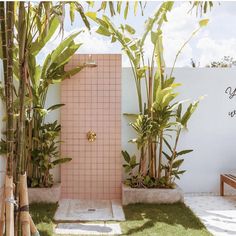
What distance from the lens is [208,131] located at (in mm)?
7125

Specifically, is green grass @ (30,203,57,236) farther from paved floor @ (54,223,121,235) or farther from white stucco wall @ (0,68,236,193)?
white stucco wall @ (0,68,236,193)

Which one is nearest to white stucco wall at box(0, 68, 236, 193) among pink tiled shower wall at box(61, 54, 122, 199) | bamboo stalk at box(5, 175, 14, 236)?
pink tiled shower wall at box(61, 54, 122, 199)

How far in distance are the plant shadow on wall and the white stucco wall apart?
1.08 feet

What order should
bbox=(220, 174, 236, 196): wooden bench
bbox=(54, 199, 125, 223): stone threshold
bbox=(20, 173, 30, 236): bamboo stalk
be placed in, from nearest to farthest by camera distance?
bbox=(20, 173, 30, 236): bamboo stalk → bbox=(54, 199, 125, 223): stone threshold → bbox=(220, 174, 236, 196): wooden bench

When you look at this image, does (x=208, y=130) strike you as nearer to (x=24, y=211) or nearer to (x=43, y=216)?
(x=43, y=216)

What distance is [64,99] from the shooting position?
21.9 ft

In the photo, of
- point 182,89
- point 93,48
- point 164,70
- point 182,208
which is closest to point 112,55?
point 93,48

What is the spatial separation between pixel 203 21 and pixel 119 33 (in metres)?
1.23

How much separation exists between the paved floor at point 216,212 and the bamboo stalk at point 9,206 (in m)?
3.16

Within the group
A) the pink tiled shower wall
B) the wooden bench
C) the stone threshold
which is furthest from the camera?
the pink tiled shower wall

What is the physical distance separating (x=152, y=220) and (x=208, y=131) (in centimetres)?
237

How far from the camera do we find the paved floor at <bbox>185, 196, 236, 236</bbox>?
16.7 feet

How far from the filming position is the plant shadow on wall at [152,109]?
6.09 m

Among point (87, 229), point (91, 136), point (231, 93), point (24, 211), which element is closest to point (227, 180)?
point (231, 93)
